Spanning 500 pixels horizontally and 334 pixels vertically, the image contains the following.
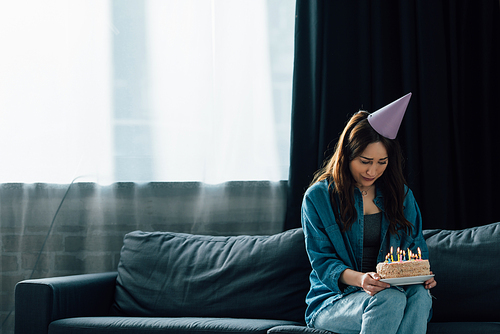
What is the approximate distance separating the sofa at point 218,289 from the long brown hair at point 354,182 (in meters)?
0.34

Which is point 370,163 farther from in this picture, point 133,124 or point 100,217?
point 100,217

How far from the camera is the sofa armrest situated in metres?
1.89

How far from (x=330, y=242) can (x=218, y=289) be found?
2.12ft

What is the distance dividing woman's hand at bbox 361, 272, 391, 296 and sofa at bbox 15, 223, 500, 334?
28 centimetres

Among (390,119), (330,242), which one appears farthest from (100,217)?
(390,119)

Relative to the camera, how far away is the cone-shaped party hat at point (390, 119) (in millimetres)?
1742

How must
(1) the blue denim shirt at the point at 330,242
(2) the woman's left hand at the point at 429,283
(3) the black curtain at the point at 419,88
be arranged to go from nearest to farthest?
(2) the woman's left hand at the point at 429,283
(1) the blue denim shirt at the point at 330,242
(3) the black curtain at the point at 419,88

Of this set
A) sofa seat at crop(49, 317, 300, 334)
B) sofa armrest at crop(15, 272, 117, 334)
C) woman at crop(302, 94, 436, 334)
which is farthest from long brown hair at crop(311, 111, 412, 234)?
sofa armrest at crop(15, 272, 117, 334)

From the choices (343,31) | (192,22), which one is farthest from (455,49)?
(192,22)

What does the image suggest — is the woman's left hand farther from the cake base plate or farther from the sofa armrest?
the sofa armrest

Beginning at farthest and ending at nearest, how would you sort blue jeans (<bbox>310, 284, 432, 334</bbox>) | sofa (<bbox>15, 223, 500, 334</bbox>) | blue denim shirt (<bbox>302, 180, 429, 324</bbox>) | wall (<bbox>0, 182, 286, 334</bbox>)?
wall (<bbox>0, 182, 286, 334</bbox>) → sofa (<bbox>15, 223, 500, 334</bbox>) → blue denim shirt (<bbox>302, 180, 429, 324</bbox>) → blue jeans (<bbox>310, 284, 432, 334</bbox>)

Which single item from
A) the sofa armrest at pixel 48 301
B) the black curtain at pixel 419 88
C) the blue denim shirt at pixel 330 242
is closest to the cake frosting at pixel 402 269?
the blue denim shirt at pixel 330 242

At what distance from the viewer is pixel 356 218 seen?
179 cm

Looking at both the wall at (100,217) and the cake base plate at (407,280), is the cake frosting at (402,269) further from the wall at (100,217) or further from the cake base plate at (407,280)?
the wall at (100,217)
